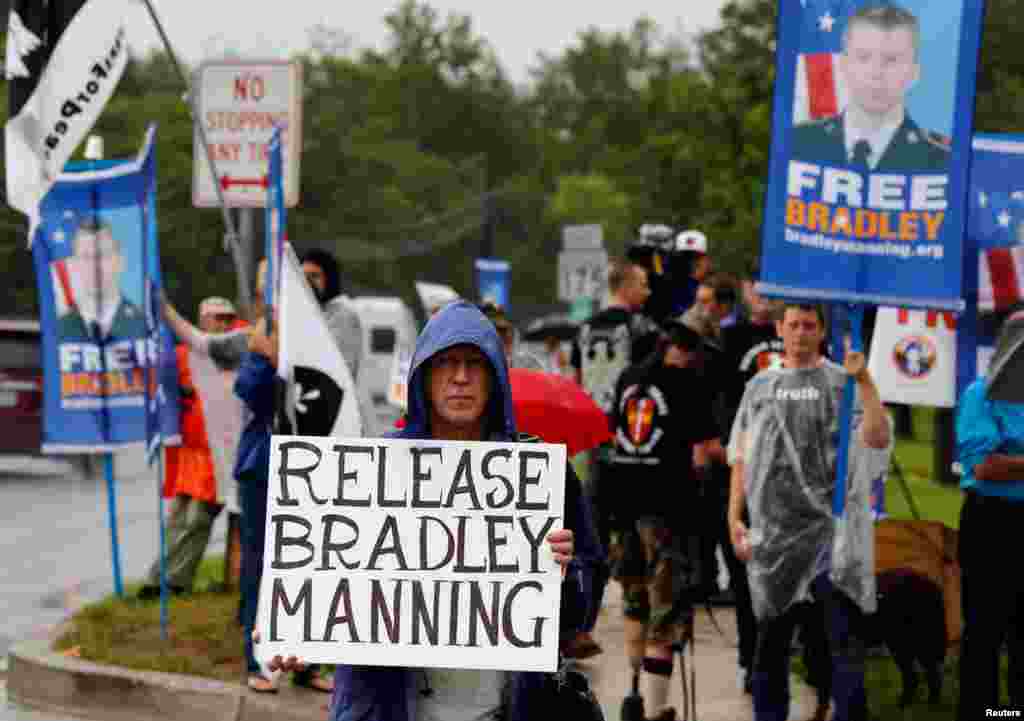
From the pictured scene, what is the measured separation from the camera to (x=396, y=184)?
91125 mm

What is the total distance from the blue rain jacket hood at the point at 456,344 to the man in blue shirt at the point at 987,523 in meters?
3.18

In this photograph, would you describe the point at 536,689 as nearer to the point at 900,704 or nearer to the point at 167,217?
the point at 900,704

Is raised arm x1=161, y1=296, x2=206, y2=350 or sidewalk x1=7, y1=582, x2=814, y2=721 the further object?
raised arm x1=161, y1=296, x2=206, y2=350

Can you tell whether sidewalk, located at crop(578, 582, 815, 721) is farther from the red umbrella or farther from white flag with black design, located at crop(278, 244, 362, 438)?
the red umbrella

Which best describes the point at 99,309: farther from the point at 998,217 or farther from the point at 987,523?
the point at 987,523

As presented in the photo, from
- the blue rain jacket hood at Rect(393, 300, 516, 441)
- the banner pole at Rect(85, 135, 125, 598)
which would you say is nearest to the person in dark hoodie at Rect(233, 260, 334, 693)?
the banner pole at Rect(85, 135, 125, 598)

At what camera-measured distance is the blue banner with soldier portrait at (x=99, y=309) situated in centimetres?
1072

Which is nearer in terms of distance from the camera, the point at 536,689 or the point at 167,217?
the point at 536,689

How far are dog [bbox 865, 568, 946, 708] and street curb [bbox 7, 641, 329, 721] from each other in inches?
98.4

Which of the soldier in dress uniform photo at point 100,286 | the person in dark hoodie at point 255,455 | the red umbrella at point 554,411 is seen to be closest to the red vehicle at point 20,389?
the soldier in dress uniform photo at point 100,286

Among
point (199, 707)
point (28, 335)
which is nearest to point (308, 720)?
point (199, 707)

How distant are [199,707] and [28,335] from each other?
1384 cm

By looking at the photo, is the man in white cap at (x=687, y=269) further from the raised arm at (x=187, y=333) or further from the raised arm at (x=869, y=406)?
the raised arm at (x=869, y=406)

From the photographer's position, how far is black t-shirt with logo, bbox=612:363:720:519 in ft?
27.7
